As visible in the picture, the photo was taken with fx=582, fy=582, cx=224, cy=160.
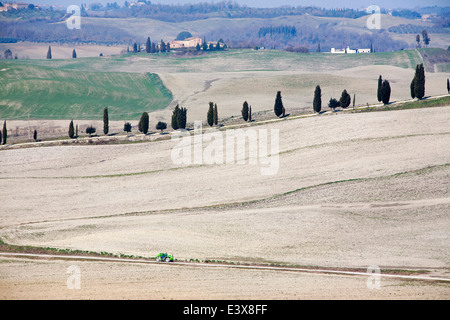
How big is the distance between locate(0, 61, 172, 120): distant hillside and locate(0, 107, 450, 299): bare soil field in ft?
139

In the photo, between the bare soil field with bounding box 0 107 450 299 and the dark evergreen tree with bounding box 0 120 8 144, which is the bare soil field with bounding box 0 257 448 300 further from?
the dark evergreen tree with bounding box 0 120 8 144

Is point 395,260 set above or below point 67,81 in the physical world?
below

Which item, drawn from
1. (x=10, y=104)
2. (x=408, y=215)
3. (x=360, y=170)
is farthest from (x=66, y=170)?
(x=10, y=104)

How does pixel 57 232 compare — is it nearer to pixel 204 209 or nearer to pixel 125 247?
pixel 125 247

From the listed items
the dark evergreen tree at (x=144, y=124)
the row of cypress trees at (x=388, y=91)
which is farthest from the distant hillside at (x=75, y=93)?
the row of cypress trees at (x=388, y=91)

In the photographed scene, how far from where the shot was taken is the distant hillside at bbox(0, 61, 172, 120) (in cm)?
13088

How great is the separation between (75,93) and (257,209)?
328 ft

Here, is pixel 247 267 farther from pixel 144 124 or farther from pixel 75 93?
pixel 75 93

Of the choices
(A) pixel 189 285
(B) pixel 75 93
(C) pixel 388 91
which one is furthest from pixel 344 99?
(B) pixel 75 93

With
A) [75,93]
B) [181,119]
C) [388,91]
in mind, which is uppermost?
[388,91]

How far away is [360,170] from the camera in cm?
6606

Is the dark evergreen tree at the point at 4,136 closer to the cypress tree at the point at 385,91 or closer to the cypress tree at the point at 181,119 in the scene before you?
the cypress tree at the point at 181,119

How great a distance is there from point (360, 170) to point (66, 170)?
134 ft

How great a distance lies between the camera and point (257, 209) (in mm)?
60750
